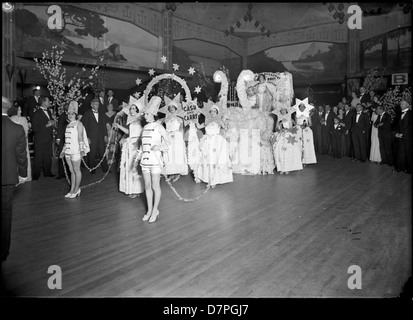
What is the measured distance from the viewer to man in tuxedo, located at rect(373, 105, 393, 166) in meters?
10.2

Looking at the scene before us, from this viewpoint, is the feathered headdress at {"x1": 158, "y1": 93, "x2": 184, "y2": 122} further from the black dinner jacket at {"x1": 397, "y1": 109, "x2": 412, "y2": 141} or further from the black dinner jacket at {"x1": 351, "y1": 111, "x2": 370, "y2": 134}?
the black dinner jacket at {"x1": 351, "y1": 111, "x2": 370, "y2": 134}

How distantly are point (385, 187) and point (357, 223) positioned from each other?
2919 millimetres

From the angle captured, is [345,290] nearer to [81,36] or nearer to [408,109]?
[408,109]

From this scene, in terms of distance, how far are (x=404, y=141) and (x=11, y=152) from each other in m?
8.58

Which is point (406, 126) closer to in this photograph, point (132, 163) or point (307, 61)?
point (132, 163)

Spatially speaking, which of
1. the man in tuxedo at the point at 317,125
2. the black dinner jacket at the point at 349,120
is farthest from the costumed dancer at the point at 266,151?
the man in tuxedo at the point at 317,125

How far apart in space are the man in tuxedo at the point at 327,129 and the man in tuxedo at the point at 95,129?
8.38 m

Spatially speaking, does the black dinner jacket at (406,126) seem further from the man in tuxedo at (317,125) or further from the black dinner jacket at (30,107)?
Result: the black dinner jacket at (30,107)

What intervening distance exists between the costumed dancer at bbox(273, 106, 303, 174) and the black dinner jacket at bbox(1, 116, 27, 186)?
6656mm

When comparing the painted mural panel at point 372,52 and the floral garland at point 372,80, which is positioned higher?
the painted mural panel at point 372,52

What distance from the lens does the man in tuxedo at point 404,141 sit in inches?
338

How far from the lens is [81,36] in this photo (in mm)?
14336

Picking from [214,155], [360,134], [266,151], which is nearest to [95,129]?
[214,155]
